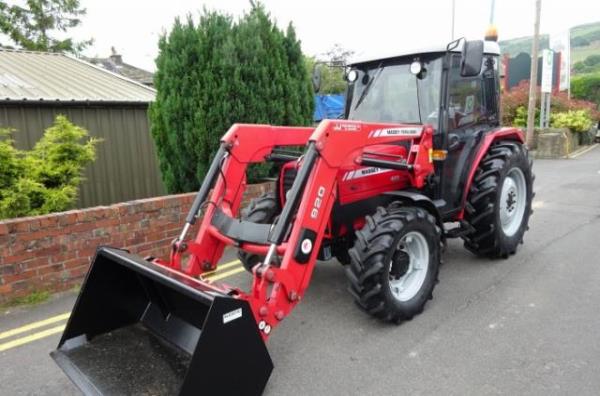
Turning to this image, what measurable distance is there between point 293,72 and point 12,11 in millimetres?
20078

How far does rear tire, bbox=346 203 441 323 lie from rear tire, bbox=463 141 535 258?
1.07 m

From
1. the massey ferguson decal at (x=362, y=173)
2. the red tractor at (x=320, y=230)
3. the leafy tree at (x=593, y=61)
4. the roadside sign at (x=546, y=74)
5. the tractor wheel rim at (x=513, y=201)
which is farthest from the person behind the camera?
the leafy tree at (x=593, y=61)

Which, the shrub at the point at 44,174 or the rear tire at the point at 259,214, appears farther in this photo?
the shrub at the point at 44,174

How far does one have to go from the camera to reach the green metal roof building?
25.5ft

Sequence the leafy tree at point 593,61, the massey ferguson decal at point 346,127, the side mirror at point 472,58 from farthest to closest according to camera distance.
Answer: the leafy tree at point 593,61
the side mirror at point 472,58
the massey ferguson decal at point 346,127

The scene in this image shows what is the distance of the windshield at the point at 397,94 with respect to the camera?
4223 millimetres

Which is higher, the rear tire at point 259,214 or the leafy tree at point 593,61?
the leafy tree at point 593,61

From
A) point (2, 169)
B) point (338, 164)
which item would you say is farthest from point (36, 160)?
point (338, 164)

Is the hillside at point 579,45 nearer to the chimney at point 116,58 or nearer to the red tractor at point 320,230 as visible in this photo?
the chimney at point 116,58

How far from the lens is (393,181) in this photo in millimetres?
4273

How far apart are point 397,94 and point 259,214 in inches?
69.0

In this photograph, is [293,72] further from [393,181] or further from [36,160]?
[36,160]

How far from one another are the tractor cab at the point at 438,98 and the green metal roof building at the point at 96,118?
18.3 ft

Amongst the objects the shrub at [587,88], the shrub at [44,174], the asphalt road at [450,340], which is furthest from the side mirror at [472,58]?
the shrub at [587,88]
